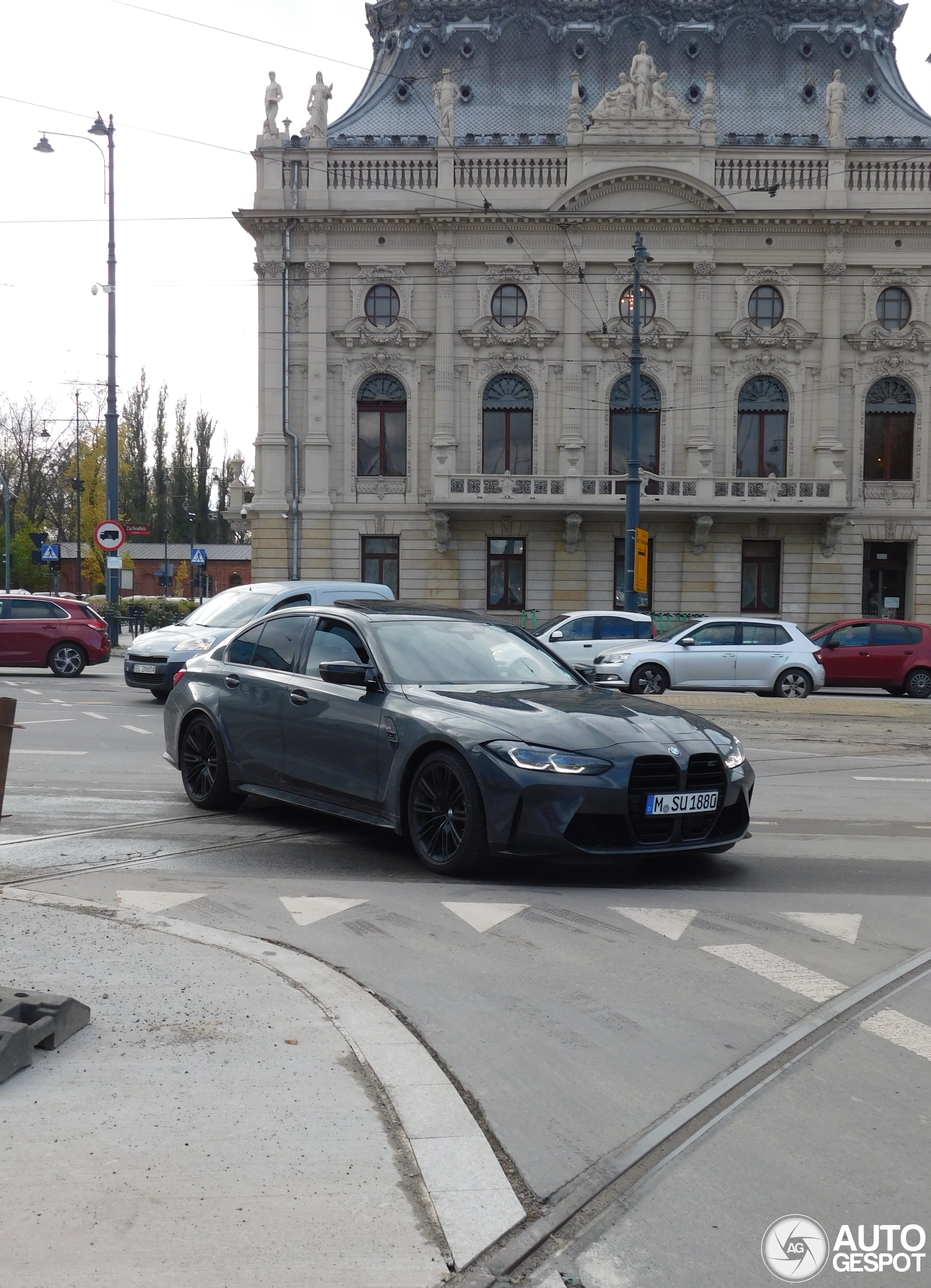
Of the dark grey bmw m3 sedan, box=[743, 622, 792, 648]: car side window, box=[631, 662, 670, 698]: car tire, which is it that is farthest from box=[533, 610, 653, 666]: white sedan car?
the dark grey bmw m3 sedan

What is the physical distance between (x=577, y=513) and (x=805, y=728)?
25.1m

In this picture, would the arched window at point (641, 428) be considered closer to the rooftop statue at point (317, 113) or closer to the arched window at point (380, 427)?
the arched window at point (380, 427)

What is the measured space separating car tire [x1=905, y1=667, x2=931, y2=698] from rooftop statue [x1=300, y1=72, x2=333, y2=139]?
27231mm

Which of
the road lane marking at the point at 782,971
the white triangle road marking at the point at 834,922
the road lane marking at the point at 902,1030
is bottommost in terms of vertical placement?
the white triangle road marking at the point at 834,922

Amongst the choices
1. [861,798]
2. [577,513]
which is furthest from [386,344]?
[861,798]

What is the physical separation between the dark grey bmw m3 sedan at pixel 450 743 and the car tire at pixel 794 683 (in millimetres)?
15781

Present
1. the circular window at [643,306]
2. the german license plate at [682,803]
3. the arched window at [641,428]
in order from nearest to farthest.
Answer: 1. the german license plate at [682,803]
2. the circular window at [643,306]
3. the arched window at [641,428]

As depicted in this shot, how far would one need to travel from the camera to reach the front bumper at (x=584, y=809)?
7098 millimetres

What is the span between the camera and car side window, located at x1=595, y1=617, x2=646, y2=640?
87.0 feet

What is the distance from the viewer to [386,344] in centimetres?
4347

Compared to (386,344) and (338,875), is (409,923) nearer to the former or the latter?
(338,875)

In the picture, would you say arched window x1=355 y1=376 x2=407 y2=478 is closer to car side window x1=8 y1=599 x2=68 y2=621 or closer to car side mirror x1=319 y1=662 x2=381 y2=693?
car side window x1=8 y1=599 x2=68 y2=621

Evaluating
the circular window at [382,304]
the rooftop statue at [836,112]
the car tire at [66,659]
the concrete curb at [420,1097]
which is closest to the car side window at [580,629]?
the car tire at [66,659]

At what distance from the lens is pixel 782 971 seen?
577 cm
